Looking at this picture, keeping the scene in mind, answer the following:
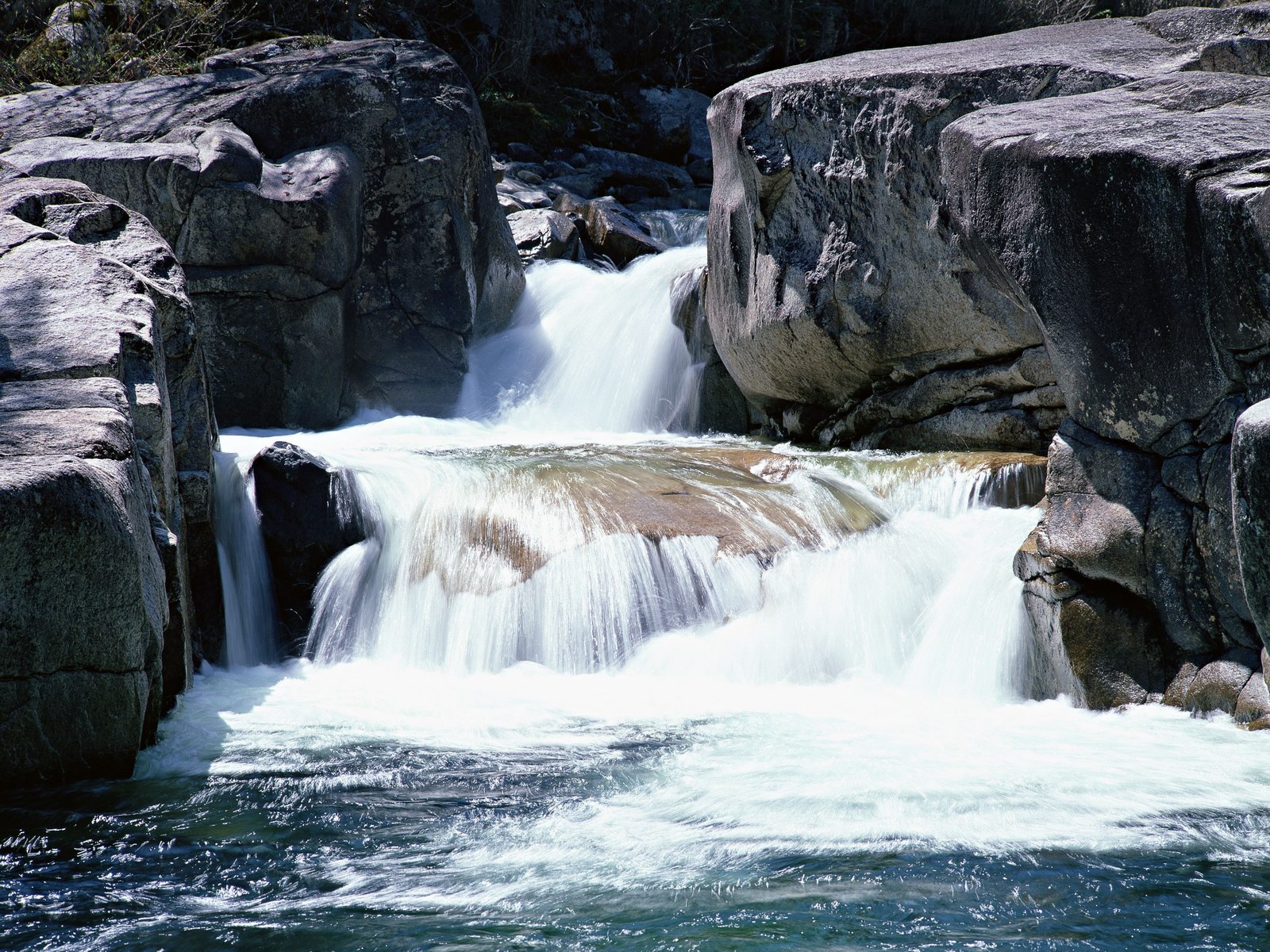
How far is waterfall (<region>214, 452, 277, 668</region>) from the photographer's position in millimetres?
6309

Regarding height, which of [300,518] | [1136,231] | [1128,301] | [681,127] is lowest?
[300,518]

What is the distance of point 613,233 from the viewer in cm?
1345

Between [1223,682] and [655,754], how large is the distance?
2403mm

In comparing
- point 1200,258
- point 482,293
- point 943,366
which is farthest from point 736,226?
point 1200,258

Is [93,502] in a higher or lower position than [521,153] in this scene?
lower

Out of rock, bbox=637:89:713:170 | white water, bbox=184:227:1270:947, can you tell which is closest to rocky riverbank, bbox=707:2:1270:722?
white water, bbox=184:227:1270:947

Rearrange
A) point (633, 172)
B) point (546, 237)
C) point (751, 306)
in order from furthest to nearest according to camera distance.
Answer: point (633, 172), point (546, 237), point (751, 306)

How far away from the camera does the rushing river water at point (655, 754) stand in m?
3.01

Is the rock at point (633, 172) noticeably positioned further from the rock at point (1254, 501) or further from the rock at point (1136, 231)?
the rock at point (1254, 501)

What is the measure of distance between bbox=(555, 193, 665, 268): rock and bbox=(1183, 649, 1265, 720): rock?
9.66 metres

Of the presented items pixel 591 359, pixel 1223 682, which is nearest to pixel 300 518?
pixel 1223 682

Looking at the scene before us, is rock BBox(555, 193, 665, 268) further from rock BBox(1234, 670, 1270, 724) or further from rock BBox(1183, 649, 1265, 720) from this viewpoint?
rock BBox(1234, 670, 1270, 724)

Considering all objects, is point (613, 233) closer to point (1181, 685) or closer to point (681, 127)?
point (681, 127)

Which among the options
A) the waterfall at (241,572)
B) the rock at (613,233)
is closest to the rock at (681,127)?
the rock at (613,233)
